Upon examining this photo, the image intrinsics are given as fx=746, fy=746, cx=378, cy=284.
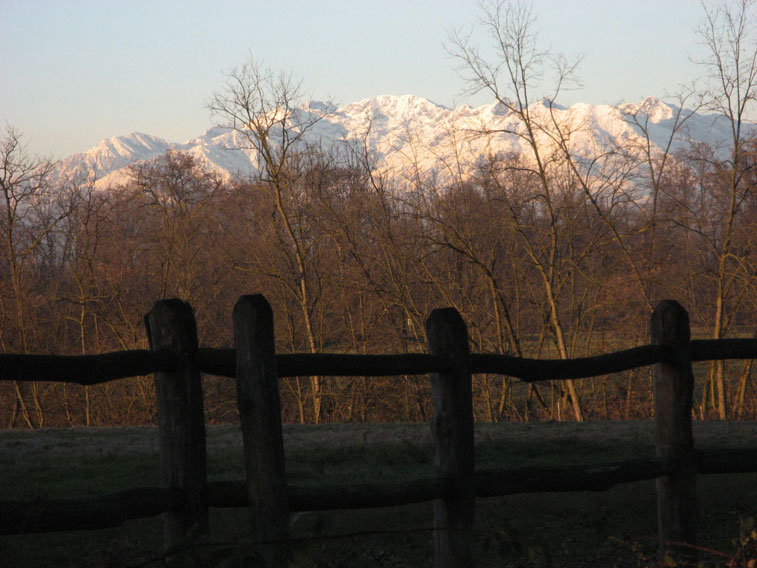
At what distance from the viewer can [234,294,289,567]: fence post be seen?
127 inches

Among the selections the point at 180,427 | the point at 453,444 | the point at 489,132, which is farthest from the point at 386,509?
the point at 489,132

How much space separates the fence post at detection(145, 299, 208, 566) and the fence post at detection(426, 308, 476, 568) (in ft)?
3.91

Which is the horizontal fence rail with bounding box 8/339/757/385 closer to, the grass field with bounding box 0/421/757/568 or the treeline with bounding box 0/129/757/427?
the grass field with bounding box 0/421/757/568

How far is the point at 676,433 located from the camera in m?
4.32

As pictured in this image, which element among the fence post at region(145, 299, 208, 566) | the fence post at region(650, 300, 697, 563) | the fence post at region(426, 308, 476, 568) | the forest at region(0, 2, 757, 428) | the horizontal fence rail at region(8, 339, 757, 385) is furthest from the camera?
the forest at region(0, 2, 757, 428)

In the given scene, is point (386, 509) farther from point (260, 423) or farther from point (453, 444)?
point (260, 423)

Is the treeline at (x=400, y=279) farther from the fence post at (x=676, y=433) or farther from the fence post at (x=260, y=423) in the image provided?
the fence post at (x=260, y=423)

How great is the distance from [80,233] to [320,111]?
737 centimetres

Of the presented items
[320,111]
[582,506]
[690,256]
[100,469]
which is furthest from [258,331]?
[320,111]

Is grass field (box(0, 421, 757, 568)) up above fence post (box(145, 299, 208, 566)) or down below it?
below

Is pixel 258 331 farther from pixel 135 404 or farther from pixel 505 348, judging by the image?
pixel 135 404

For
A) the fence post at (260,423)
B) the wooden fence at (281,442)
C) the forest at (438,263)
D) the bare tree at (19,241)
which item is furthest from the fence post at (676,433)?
the bare tree at (19,241)

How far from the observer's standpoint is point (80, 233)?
804 inches

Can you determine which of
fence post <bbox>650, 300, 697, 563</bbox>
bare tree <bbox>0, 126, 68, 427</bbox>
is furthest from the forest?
fence post <bbox>650, 300, 697, 563</bbox>
